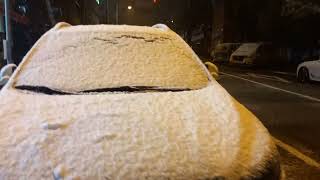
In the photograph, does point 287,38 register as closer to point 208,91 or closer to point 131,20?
point 208,91

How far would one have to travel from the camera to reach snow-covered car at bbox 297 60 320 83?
59.0 ft

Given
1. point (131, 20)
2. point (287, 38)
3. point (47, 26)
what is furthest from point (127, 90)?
point (131, 20)

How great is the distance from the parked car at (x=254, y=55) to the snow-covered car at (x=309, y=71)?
10.8 m

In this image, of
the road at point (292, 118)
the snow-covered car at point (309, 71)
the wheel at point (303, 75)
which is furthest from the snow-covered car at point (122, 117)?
the wheel at point (303, 75)

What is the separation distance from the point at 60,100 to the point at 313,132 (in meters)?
5.97

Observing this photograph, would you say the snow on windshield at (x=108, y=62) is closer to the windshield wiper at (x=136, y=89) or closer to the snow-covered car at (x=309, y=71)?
the windshield wiper at (x=136, y=89)

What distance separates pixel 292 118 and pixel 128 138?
7568 mm

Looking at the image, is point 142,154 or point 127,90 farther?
point 127,90

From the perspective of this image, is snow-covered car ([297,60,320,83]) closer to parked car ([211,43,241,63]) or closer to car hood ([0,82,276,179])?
car hood ([0,82,276,179])

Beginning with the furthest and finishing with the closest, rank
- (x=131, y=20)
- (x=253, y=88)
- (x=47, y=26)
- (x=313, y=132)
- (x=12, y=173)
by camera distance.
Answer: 1. (x=131, y=20)
2. (x=47, y=26)
3. (x=253, y=88)
4. (x=313, y=132)
5. (x=12, y=173)

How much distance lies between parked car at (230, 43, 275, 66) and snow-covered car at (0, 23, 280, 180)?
25.9 metres

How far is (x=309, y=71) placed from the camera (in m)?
18.5

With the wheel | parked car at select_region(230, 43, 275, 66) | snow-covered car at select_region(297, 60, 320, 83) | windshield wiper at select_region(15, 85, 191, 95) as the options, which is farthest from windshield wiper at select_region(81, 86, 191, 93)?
parked car at select_region(230, 43, 275, 66)

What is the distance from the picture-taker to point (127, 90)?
412 centimetres
